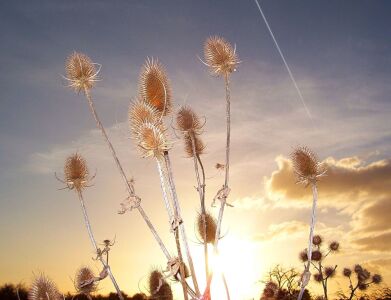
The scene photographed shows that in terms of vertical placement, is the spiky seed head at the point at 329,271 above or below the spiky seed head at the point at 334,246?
below

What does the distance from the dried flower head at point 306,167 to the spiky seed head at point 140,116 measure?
123 inches

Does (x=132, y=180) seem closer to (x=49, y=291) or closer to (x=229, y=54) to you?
(x=49, y=291)

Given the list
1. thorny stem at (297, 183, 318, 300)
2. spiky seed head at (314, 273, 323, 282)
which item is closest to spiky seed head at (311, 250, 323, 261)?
spiky seed head at (314, 273, 323, 282)

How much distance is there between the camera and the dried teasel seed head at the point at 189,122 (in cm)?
895

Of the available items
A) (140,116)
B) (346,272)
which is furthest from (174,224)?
(346,272)

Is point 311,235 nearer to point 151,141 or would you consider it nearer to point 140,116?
point 151,141

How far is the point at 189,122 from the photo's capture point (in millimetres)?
8969

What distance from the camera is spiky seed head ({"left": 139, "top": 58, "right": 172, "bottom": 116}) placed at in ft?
26.9

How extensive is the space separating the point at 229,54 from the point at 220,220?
11.9 ft

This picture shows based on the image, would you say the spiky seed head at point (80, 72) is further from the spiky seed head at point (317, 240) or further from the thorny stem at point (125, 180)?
the spiky seed head at point (317, 240)

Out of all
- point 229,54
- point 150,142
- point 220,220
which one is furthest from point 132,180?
point 229,54

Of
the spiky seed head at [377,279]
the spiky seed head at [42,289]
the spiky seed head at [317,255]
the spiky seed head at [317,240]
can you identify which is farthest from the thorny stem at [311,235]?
the spiky seed head at [377,279]

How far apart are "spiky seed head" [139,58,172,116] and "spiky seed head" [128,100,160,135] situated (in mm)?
405

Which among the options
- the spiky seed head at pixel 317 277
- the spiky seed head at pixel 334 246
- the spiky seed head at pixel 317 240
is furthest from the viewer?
the spiky seed head at pixel 317 277
